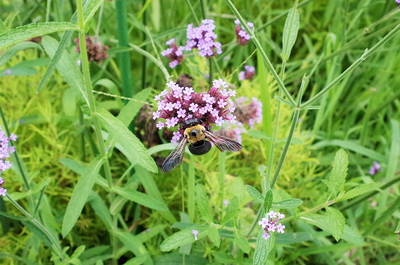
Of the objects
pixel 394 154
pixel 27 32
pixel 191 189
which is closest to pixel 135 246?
pixel 191 189

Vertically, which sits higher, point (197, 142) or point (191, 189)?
point (197, 142)

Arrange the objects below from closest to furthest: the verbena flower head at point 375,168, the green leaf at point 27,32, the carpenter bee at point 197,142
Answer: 1. the green leaf at point 27,32
2. the carpenter bee at point 197,142
3. the verbena flower head at point 375,168

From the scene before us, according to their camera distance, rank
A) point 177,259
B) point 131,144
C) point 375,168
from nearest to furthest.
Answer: point 131,144, point 177,259, point 375,168

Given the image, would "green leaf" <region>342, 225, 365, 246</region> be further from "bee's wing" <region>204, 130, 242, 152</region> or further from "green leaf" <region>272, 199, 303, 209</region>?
"bee's wing" <region>204, 130, 242, 152</region>

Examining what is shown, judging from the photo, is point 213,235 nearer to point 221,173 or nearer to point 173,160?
point 173,160

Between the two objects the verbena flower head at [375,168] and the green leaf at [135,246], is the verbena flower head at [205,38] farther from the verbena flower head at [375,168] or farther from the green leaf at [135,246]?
the verbena flower head at [375,168]

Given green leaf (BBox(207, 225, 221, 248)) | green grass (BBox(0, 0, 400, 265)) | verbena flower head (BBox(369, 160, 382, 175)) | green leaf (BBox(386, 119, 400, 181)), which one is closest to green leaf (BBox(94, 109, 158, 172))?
green grass (BBox(0, 0, 400, 265))

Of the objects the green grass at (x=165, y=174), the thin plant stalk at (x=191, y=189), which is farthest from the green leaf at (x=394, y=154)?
the thin plant stalk at (x=191, y=189)
